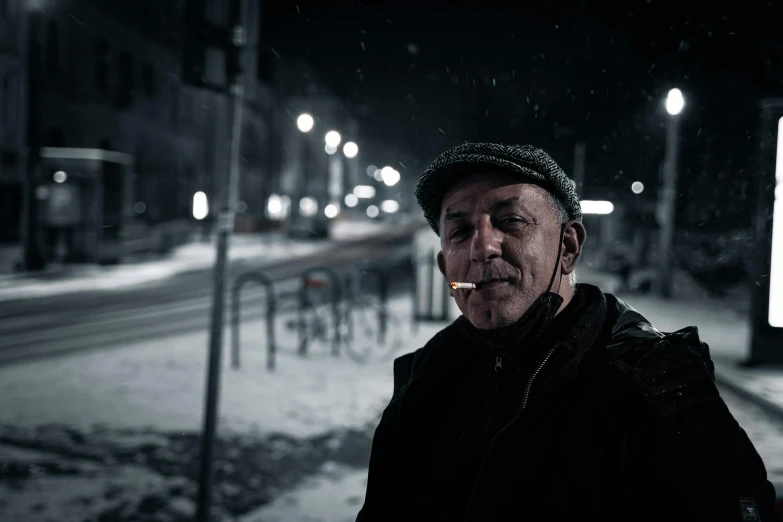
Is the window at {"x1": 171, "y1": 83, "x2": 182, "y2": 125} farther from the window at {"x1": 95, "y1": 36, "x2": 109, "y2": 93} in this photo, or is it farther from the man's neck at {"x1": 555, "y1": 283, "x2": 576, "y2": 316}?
the man's neck at {"x1": 555, "y1": 283, "x2": 576, "y2": 316}

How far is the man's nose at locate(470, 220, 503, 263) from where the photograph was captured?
1.60 metres

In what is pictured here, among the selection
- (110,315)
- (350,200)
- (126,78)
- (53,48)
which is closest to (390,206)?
(350,200)

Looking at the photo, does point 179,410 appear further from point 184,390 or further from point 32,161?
point 32,161

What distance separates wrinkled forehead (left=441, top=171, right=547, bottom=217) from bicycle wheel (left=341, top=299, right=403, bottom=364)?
7088mm

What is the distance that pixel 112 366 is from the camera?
26.6 feet

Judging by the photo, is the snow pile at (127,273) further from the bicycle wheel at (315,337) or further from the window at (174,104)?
the window at (174,104)

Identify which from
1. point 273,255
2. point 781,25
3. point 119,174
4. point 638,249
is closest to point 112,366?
point 781,25

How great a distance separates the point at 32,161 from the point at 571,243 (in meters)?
20.7

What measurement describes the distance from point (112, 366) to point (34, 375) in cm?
86

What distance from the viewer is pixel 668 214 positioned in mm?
15945

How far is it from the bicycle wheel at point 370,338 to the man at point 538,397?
6869mm

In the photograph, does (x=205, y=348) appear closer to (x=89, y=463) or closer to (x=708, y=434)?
(x=89, y=463)

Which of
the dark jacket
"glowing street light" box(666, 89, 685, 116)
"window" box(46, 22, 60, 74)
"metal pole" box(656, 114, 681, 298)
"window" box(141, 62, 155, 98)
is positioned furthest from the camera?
"window" box(141, 62, 155, 98)

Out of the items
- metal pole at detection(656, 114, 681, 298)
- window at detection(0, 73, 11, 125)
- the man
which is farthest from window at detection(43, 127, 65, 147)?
the man
